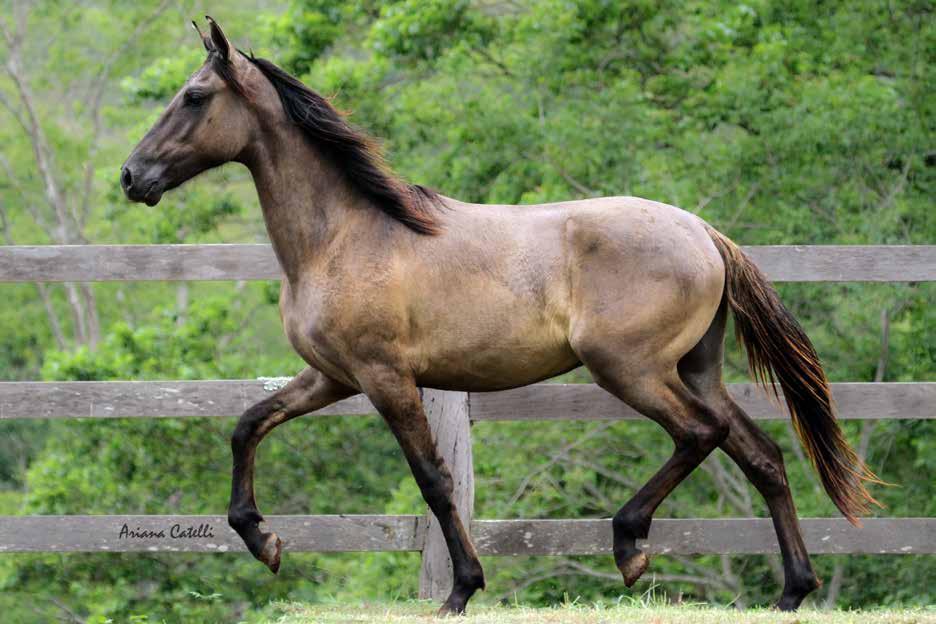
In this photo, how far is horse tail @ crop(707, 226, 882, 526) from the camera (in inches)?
200

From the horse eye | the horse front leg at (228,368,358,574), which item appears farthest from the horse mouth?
the horse front leg at (228,368,358,574)

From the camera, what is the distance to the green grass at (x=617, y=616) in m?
4.16

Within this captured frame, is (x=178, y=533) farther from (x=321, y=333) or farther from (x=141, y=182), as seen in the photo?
(x=141, y=182)

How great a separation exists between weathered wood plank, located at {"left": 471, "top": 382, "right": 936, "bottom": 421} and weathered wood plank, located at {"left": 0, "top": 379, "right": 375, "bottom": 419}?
0.72 m

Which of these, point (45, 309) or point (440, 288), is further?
point (45, 309)

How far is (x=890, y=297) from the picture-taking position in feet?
26.4

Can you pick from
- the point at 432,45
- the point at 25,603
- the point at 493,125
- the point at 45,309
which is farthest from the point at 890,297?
the point at 45,309

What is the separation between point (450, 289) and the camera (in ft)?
15.9

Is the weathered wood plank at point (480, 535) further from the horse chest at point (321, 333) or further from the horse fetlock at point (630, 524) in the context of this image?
the horse chest at point (321, 333)

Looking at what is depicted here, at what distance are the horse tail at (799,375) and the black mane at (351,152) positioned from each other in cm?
122

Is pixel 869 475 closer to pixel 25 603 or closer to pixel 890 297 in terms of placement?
pixel 890 297

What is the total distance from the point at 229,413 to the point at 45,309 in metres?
18.6

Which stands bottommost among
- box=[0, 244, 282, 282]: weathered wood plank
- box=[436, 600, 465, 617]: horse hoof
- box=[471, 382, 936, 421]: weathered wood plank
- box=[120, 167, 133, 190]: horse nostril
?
box=[436, 600, 465, 617]: horse hoof

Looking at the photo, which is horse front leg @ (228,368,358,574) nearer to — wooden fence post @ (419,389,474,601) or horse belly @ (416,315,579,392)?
horse belly @ (416,315,579,392)
